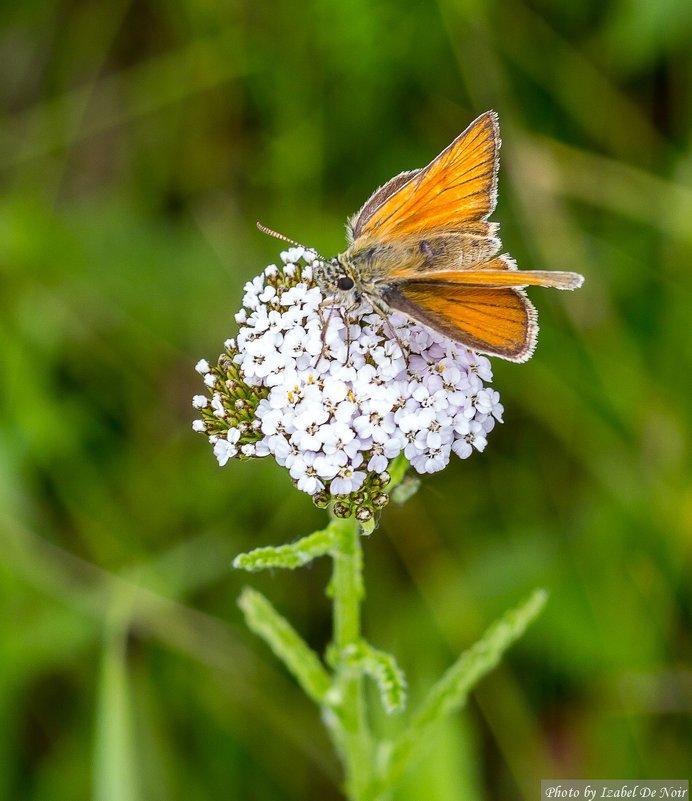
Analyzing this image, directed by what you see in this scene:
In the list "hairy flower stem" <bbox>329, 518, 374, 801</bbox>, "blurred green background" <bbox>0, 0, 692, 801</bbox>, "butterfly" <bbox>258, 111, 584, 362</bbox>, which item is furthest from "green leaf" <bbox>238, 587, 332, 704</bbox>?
"butterfly" <bbox>258, 111, 584, 362</bbox>

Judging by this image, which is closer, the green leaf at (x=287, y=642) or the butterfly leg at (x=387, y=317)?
the butterfly leg at (x=387, y=317)

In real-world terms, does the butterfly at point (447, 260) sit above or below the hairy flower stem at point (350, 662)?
above

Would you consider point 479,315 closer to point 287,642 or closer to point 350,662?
point 350,662

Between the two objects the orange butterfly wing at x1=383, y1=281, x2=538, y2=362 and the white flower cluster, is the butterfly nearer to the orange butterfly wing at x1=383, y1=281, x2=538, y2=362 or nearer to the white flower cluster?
the orange butterfly wing at x1=383, y1=281, x2=538, y2=362

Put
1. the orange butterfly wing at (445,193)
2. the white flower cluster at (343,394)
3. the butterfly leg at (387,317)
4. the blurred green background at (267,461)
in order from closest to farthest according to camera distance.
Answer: the white flower cluster at (343,394) < the butterfly leg at (387,317) < the orange butterfly wing at (445,193) < the blurred green background at (267,461)

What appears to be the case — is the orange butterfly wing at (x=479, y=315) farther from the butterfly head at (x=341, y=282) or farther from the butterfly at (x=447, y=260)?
the butterfly head at (x=341, y=282)

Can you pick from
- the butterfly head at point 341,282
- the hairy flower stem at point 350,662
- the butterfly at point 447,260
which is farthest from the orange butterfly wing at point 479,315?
the hairy flower stem at point 350,662

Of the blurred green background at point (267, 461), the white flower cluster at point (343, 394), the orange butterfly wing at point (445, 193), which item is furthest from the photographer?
the blurred green background at point (267, 461)

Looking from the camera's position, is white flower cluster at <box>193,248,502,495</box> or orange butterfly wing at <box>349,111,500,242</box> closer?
white flower cluster at <box>193,248,502,495</box>
